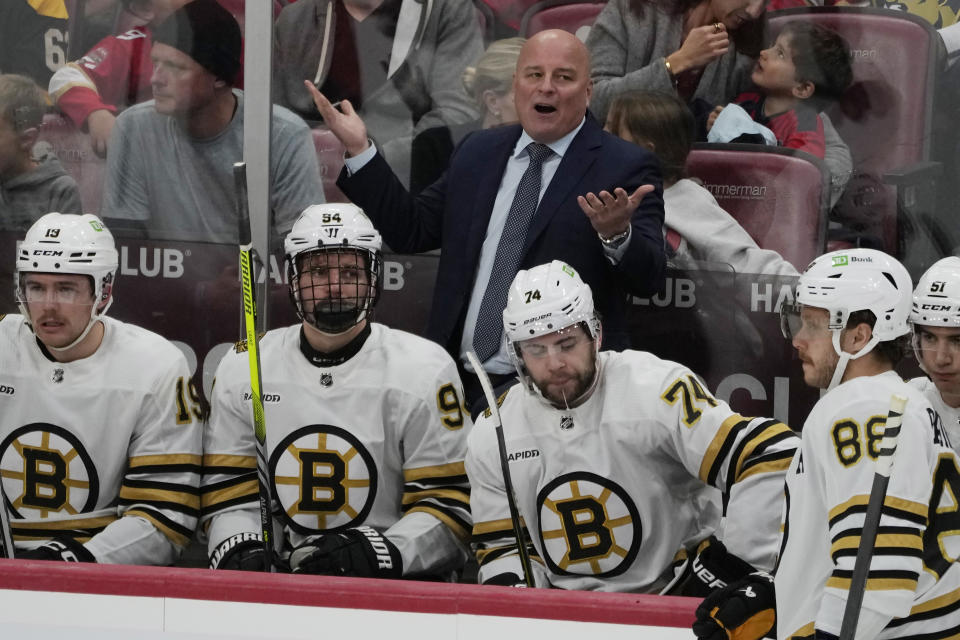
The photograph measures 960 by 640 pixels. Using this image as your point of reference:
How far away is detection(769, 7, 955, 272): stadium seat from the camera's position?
11.5 ft

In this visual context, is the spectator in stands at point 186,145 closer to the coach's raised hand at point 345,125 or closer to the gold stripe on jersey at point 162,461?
the coach's raised hand at point 345,125

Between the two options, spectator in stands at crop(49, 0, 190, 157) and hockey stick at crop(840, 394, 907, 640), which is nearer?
hockey stick at crop(840, 394, 907, 640)

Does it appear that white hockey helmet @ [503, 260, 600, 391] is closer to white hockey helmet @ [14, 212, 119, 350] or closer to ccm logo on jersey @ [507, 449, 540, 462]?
ccm logo on jersey @ [507, 449, 540, 462]

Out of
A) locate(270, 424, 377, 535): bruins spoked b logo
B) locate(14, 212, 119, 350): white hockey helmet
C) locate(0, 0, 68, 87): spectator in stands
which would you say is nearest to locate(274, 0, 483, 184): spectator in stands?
locate(0, 0, 68, 87): spectator in stands

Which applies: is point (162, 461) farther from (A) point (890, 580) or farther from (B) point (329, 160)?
(A) point (890, 580)

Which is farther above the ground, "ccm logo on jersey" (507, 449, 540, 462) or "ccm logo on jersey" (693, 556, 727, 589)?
"ccm logo on jersey" (507, 449, 540, 462)

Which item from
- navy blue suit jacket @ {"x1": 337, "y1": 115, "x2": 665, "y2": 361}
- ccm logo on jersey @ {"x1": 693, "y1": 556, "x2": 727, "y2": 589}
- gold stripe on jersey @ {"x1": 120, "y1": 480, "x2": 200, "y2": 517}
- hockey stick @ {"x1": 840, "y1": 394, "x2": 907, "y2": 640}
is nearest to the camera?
hockey stick @ {"x1": 840, "y1": 394, "x2": 907, "y2": 640}

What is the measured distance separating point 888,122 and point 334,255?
1416 mm

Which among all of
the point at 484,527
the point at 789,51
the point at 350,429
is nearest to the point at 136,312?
the point at 350,429

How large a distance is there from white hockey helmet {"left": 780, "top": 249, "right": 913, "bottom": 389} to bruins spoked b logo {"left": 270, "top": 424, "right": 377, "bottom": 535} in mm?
1030

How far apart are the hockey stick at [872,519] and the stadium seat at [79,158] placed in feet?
7.16

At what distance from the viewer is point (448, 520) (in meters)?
3.02

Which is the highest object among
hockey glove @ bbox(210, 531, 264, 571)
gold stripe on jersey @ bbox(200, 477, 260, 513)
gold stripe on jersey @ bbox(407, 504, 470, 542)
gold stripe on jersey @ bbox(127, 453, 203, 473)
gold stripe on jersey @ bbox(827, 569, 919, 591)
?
gold stripe on jersey @ bbox(127, 453, 203, 473)

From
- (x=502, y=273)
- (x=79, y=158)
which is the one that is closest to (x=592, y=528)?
(x=502, y=273)
